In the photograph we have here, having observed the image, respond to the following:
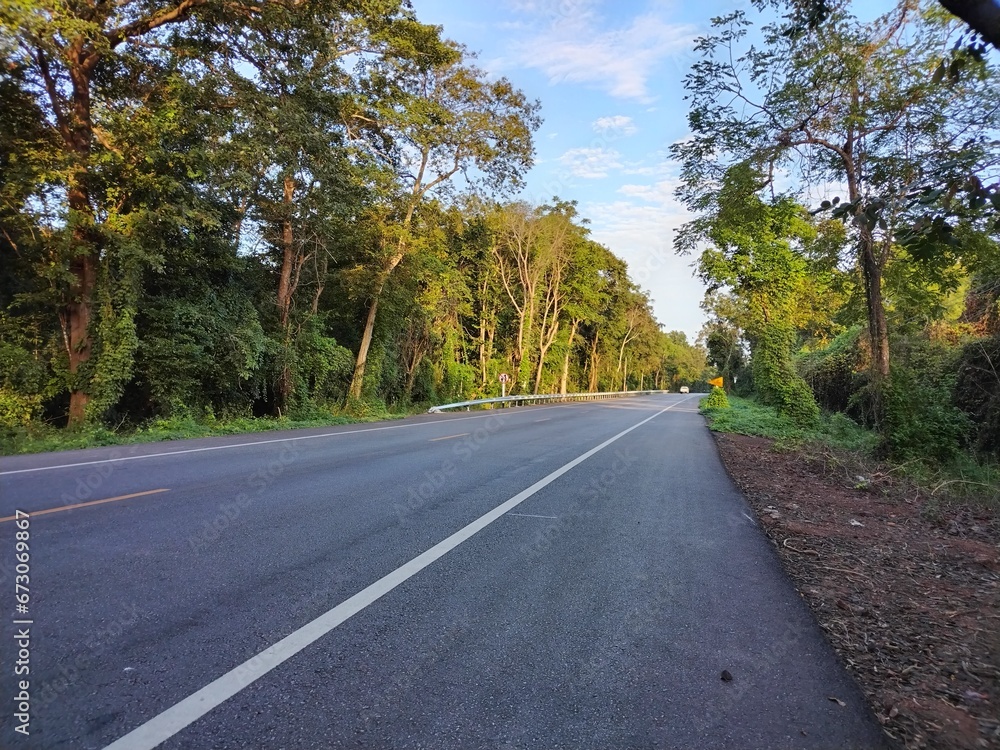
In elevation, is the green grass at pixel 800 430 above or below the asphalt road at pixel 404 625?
above

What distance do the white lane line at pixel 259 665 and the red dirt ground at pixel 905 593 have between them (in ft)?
9.79

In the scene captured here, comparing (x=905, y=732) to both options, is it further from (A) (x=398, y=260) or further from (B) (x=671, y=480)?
(A) (x=398, y=260)

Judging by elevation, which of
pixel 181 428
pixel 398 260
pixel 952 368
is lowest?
pixel 181 428

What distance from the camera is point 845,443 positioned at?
46.9 feet

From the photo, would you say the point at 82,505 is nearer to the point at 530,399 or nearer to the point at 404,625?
the point at 404,625

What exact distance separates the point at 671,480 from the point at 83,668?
25.9ft

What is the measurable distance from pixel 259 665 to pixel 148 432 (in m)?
12.5

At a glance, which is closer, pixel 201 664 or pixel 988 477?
pixel 201 664

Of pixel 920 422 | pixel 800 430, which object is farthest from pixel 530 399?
pixel 920 422

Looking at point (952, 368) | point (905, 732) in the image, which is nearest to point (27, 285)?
point (905, 732)

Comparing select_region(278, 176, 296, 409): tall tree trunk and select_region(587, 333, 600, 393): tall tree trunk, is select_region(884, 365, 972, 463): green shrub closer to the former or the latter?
select_region(278, 176, 296, 409): tall tree trunk

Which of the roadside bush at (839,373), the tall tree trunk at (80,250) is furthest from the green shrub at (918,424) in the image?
the tall tree trunk at (80,250)

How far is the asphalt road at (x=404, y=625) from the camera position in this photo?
101 inches

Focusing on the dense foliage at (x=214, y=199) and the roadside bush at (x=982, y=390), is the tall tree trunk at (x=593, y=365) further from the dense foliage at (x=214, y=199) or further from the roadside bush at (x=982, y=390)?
the roadside bush at (x=982, y=390)
